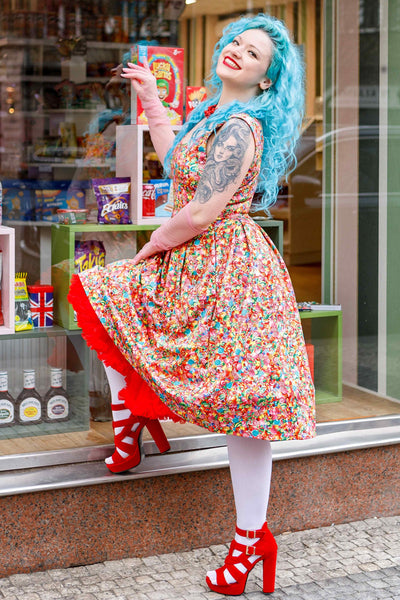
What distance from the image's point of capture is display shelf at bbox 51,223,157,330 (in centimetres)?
358

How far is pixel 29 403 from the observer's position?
3.60m

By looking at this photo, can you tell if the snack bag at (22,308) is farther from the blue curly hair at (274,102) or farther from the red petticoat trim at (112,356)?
the blue curly hair at (274,102)

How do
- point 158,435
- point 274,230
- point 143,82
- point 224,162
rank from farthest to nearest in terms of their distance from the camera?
point 274,230, point 158,435, point 143,82, point 224,162

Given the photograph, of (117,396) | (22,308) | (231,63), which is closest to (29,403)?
(22,308)

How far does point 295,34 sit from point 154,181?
3.39 ft

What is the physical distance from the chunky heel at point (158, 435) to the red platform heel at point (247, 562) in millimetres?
440

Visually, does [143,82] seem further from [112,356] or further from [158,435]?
[158,435]

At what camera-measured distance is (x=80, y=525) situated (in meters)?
3.27

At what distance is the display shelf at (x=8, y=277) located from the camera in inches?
133

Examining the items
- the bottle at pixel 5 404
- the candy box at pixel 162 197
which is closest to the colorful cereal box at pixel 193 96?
the candy box at pixel 162 197

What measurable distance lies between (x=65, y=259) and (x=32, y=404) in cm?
58

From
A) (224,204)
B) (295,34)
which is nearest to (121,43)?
(295,34)

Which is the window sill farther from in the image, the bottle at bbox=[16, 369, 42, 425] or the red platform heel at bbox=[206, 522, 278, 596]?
the red platform heel at bbox=[206, 522, 278, 596]

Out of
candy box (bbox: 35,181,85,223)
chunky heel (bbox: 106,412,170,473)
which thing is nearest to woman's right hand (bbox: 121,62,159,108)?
candy box (bbox: 35,181,85,223)
